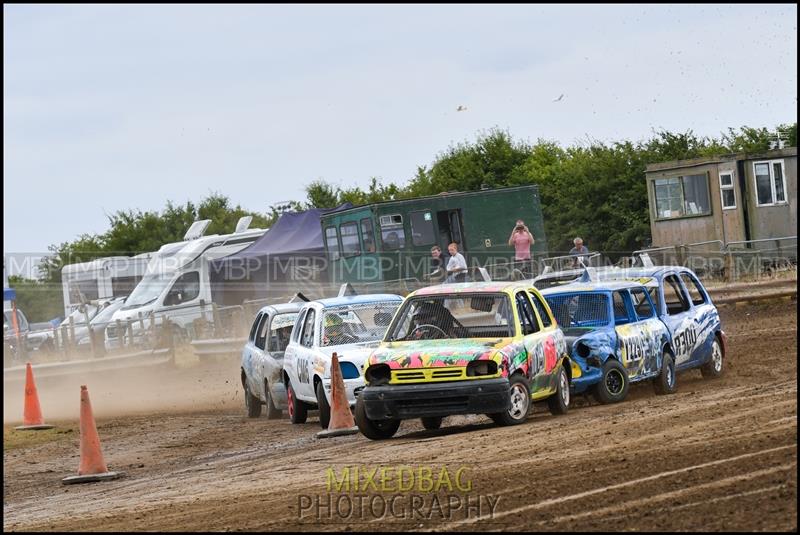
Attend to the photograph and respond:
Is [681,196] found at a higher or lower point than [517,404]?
higher

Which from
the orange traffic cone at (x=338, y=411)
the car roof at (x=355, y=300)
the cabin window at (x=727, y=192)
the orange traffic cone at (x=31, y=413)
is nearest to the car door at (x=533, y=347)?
the orange traffic cone at (x=338, y=411)

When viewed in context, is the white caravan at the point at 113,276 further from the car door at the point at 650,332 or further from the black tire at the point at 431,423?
the black tire at the point at 431,423

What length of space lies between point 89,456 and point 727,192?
2202 centimetres

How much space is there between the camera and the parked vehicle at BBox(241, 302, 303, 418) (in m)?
18.2

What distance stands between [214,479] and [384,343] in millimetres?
3024

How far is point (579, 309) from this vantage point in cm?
1628

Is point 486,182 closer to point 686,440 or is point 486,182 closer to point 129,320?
point 129,320

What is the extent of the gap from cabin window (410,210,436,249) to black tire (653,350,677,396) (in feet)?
43.7

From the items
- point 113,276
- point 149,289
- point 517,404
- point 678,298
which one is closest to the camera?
point 517,404

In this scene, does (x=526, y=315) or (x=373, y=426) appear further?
(x=526, y=315)

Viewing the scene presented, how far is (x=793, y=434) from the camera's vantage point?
32.0 ft

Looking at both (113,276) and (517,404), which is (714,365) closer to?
(517,404)

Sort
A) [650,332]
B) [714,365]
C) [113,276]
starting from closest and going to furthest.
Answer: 1. [650,332]
2. [714,365]
3. [113,276]

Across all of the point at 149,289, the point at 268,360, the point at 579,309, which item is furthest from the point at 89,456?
the point at 149,289
